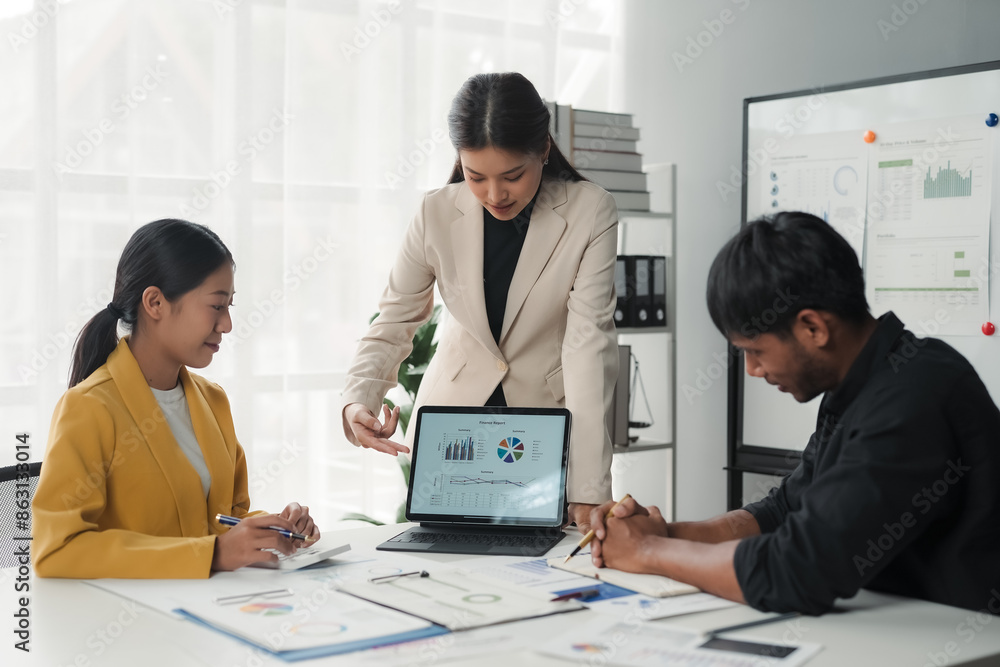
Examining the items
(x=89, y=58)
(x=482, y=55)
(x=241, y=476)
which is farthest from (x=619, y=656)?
(x=482, y=55)

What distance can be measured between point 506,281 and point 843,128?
1.66 m

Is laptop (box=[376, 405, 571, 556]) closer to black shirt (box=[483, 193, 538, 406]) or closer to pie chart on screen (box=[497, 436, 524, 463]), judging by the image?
pie chart on screen (box=[497, 436, 524, 463])

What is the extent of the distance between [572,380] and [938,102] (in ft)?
5.66

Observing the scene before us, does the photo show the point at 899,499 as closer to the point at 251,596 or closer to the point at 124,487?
the point at 251,596

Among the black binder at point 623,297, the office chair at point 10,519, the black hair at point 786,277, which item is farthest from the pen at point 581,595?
the black binder at point 623,297

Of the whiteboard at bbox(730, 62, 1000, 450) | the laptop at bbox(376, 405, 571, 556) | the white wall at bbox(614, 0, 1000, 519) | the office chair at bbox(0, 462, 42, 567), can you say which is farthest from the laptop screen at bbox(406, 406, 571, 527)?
the white wall at bbox(614, 0, 1000, 519)

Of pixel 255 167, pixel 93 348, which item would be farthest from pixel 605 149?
pixel 93 348

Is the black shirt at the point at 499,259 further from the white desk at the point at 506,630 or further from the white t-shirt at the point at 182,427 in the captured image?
the white desk at the point at 506,630

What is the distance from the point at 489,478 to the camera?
1.67m

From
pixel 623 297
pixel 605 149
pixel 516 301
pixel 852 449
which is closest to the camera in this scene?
pixel 852 449

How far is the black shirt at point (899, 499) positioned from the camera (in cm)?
117

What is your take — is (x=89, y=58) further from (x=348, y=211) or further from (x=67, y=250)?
(x=348, y=211)

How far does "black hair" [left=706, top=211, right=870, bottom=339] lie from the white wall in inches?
90.1

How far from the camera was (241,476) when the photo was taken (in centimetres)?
181
